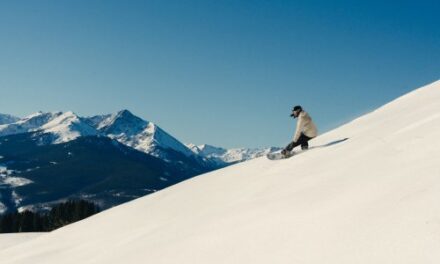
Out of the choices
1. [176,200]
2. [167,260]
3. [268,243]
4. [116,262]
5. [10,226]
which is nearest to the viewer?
[268,243]

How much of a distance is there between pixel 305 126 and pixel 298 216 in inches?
358

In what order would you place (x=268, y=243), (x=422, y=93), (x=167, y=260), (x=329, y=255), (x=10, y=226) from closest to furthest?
(x=329, y=255), (x=268, y=243), (x=167, y=260), (x=422, y=93), (x=10, y=226)

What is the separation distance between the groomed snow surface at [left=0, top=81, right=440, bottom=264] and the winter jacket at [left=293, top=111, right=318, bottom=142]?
883 millimetres

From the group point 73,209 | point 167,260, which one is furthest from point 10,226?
point 167,260

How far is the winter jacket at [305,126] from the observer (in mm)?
17672

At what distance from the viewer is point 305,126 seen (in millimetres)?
17750

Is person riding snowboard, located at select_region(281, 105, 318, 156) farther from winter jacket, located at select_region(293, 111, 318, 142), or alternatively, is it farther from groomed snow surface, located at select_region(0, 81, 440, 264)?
groomed snow surface, located at select_region(0, 81, 440, 264)

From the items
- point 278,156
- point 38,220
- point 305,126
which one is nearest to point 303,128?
point 305,126

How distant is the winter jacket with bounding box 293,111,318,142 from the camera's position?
17672 millimetres

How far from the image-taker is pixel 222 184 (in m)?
16.2

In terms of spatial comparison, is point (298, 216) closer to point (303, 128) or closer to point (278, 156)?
point (278, 156)

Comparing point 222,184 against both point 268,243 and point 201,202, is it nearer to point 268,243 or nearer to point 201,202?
point 201,202

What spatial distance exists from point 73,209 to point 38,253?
118 meters

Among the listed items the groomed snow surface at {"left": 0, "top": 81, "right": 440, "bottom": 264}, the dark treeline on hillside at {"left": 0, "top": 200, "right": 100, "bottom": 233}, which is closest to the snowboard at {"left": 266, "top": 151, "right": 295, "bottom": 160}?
the groomed snow surface at {"left": 0, "top": 81, "right": 440, "bottom": 264}
